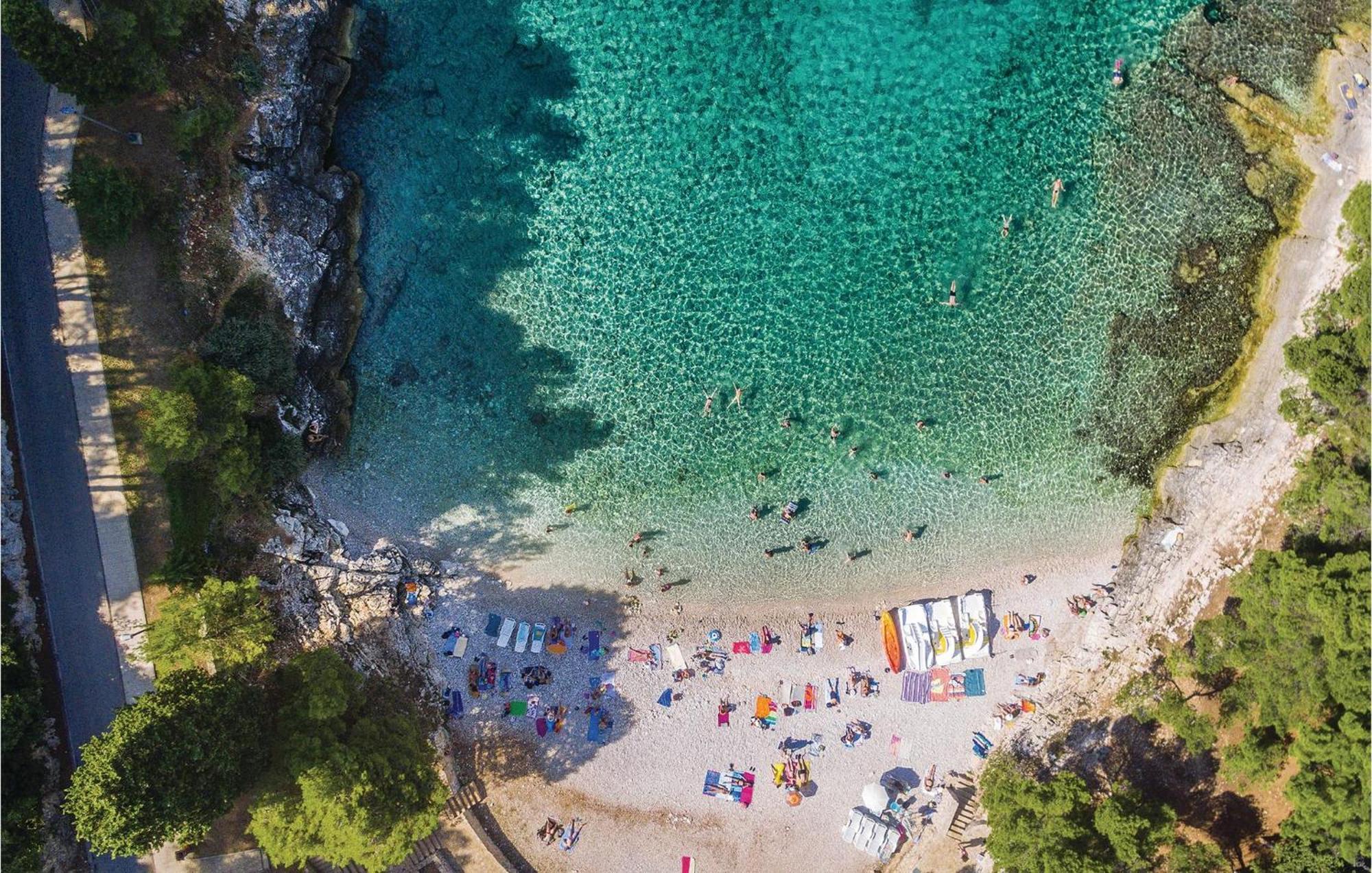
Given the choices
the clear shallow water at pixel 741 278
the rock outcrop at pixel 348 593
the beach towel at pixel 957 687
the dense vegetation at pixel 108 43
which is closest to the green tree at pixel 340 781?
the rock outcrop at pixel 348 593

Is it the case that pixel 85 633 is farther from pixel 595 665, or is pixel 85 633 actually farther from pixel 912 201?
pixel 912 201

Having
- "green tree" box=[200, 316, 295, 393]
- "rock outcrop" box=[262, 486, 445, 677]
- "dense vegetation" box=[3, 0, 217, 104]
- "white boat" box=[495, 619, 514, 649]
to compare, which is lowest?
"white boat" box=[495, 619, 514, 649]

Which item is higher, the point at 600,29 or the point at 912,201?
the point at 600,29

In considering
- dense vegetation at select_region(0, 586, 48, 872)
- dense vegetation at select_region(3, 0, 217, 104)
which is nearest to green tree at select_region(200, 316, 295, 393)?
dense vegetation at select_region(3, 0, 217, 104)

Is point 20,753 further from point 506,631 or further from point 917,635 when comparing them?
point 917,635

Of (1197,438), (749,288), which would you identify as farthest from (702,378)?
(1197,438)

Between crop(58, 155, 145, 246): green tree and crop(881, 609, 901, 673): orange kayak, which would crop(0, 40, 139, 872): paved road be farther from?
crop(881, 609, 901, 673): orange kayak

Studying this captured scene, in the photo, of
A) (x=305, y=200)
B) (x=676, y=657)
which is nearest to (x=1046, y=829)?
(x=676, y=657)
